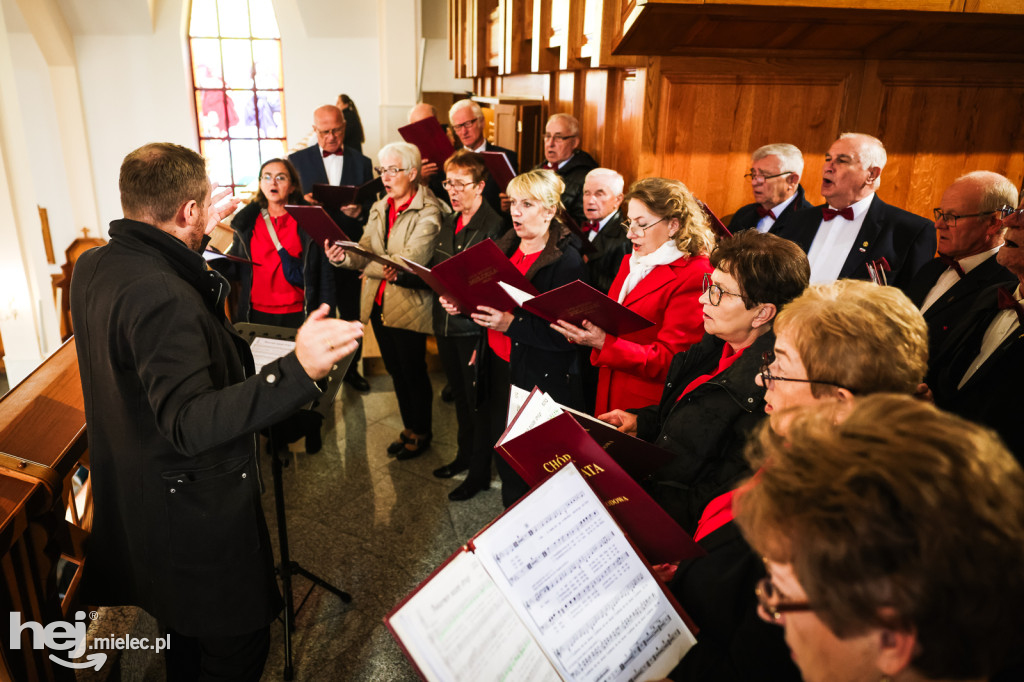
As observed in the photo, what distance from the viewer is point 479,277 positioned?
232 cm

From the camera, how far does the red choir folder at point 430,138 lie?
4.44m

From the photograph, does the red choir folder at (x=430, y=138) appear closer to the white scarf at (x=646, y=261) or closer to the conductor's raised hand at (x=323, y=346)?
the white scarf at (x=646, y=261)

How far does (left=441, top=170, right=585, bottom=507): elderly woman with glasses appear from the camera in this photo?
2506 mm

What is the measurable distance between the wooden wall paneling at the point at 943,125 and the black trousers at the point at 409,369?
2633 millimetres

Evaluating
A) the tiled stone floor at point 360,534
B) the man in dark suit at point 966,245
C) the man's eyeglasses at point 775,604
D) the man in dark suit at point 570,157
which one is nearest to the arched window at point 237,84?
the man in dark suit at point 570,157

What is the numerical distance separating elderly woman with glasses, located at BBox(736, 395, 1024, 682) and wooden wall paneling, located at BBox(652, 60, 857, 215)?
2725 mm

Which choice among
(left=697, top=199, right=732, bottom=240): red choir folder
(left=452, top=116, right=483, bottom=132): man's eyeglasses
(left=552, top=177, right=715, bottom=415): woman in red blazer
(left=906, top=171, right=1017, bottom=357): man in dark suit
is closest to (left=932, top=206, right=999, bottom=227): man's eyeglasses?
(left=906, top=171, right=1017, bottom=357): man in dark suit

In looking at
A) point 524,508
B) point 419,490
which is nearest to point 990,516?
point 524,508

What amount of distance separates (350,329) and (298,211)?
1929 mm

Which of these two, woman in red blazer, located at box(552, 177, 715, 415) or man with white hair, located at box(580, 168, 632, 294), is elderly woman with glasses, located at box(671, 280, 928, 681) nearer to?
woman in red blazer, located at box(552, 177, 715, 415)

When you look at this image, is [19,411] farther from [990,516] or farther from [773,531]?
[990,516]

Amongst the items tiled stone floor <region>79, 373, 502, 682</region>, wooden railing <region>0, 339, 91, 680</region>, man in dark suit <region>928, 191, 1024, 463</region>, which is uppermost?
man in dark suit <region>928, 191, 1024, 463</region>

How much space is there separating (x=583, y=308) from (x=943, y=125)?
253cm

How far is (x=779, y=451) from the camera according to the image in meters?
0.78
